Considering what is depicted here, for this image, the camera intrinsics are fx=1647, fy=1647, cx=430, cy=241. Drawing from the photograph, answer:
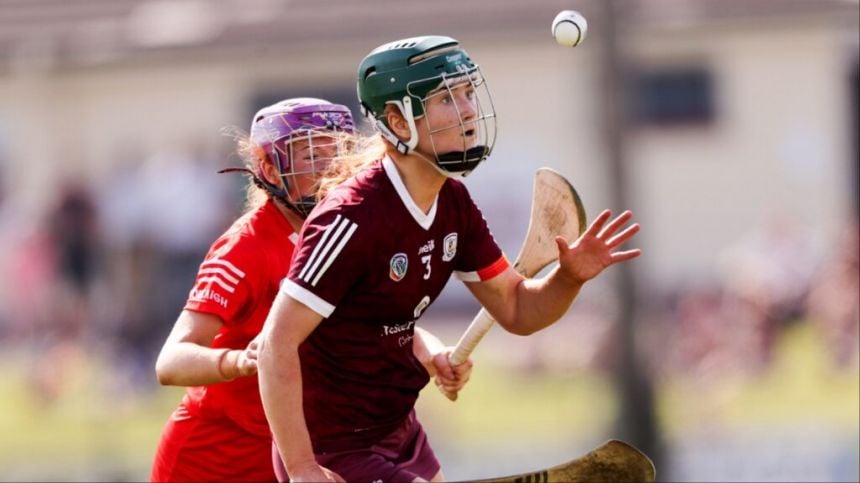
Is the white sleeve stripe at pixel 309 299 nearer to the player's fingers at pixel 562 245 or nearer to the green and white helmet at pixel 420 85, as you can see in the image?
the green and white helmet at pixel 420 85

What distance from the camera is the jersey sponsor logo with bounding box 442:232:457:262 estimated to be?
13.2ft

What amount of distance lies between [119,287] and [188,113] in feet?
13.7

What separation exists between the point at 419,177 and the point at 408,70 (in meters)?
0.26

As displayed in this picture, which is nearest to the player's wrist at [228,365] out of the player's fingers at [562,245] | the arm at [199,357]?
the arm at [199,357]

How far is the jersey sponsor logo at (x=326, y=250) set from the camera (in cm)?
372

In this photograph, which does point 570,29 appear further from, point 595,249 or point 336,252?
point 336,252

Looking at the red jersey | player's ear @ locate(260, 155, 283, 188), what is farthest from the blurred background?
the red jersey

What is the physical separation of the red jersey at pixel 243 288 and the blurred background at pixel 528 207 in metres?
4.11

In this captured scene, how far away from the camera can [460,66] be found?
3.95 m

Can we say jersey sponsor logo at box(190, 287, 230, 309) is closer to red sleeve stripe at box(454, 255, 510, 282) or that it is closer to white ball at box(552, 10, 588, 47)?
red sleeve stripe at box(454, 255, 510, 282)

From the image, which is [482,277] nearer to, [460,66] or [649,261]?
[460,66]

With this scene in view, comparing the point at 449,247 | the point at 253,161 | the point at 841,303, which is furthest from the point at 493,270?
the point at 841,303

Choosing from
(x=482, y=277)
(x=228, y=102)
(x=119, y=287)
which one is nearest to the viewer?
(x=482, y=277)

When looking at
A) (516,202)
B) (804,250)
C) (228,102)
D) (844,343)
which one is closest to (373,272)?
(844,343)
